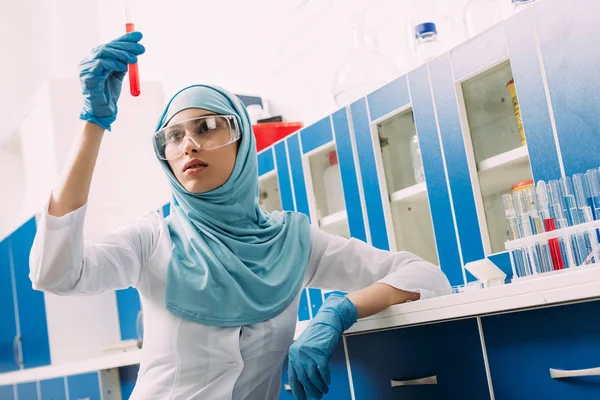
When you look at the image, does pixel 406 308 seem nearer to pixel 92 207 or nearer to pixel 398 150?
pixel 398 150

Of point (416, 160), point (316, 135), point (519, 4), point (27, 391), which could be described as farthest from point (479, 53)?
point (27, 391)

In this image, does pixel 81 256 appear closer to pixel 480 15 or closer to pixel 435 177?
pixel 435 177

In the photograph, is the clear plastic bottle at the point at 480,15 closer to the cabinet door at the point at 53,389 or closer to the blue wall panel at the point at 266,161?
the blue wall panel at the point at 266,161

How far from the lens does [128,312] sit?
375cm

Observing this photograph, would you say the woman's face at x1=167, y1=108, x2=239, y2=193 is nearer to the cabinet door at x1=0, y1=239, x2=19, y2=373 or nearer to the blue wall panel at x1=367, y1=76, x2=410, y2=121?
the blue wall panel at x1=367, y1=76, x2=410, y2=121

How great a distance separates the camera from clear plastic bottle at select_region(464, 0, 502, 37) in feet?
6.43

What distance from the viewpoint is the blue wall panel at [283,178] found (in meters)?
2.51

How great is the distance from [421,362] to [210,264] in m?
0.46

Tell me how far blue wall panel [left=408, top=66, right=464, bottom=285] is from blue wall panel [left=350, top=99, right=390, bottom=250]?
213 millimetres

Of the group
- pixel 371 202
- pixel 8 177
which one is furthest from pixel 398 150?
pixel 8 177

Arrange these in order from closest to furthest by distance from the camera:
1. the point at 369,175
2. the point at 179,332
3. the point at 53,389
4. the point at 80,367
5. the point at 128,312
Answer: the point at 179,332
the point at 369,175
the point at 80,367
the point at 53,389
the point at 128,312

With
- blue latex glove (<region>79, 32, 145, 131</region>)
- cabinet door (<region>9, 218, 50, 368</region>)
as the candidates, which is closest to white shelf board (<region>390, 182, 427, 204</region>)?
blue latex glove (<region>79, 32, 145, 131</region>)

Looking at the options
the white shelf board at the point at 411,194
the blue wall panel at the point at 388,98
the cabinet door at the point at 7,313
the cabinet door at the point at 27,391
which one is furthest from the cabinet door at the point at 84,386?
the blue wall panel at the point at 388,98

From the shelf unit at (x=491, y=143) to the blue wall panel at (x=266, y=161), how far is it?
913mm
